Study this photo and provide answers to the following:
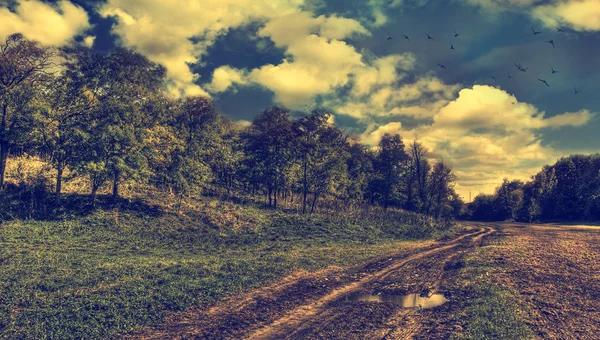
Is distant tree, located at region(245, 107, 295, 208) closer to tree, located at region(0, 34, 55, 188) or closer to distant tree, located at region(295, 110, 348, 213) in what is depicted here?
distant tree, located at region(295, 110, 348, 213)

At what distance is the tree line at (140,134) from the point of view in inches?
1451

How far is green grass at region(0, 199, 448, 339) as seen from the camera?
14445 millimetres

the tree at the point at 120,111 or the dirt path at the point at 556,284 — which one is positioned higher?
the tree at the point at 120,111

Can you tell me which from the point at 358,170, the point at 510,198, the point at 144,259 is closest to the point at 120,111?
the point at 144,259

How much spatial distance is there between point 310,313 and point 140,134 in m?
36.2

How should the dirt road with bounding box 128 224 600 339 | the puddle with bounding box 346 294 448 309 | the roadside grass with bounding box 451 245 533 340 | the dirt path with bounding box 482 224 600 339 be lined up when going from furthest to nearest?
the puddle with bounding box 346 294 448 309 → the dirt path with bounding box 482 224 600 339 → the dirt road with bounding box 128 224 600 339 → the roadside grass with bounding box 451 245 533 340

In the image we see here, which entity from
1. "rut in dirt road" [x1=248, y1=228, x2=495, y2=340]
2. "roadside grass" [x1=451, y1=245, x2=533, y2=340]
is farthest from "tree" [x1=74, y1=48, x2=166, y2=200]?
"roadside grass" [x1=451, y1=245, x2=533, y2=340]

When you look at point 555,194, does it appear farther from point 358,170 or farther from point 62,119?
point 62,119

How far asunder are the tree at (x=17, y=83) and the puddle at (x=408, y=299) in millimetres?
40203

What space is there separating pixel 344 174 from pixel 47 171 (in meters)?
44.5

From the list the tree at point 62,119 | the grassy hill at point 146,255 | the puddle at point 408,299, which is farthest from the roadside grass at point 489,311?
the tree at point 62,119

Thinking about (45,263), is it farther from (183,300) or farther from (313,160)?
(313,160)

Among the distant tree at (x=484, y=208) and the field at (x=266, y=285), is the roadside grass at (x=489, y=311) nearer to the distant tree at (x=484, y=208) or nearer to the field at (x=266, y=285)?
the field at (x=266, y=285)

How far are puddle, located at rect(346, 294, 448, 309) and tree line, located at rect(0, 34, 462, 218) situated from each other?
33.1 metres
